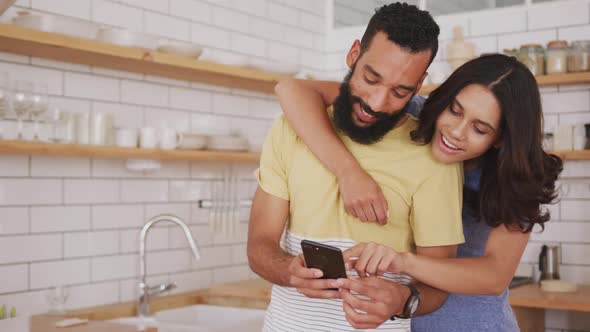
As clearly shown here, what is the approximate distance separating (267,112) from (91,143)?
4.87 ft

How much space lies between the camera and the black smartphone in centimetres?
158

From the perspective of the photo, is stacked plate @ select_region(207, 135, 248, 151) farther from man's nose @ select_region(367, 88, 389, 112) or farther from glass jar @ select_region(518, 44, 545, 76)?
man's nose @ select_region(367, 88, 389, 112)

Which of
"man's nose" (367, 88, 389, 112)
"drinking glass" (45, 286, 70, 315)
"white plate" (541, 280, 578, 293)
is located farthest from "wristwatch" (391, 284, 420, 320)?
"white plate" (541, 280, 578, 293)

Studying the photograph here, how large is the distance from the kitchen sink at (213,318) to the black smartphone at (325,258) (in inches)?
82.5

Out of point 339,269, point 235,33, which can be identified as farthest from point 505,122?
point 235,33

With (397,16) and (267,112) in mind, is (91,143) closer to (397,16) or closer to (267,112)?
(267,112)

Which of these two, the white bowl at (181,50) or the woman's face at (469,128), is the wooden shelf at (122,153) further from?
the woman's face at (469,128)

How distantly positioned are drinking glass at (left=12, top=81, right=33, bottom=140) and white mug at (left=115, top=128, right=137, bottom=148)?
0.51 meters

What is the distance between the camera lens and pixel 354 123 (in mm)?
1855

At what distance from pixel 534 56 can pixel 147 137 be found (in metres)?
2.14

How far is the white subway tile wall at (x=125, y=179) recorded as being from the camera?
3.37 metres

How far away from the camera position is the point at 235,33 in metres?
4.51

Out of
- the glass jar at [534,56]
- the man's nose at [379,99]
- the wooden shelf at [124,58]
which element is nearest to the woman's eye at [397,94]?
the man's nose at [379,99]

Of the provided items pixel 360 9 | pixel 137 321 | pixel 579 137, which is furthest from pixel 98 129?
pixel 579 137
